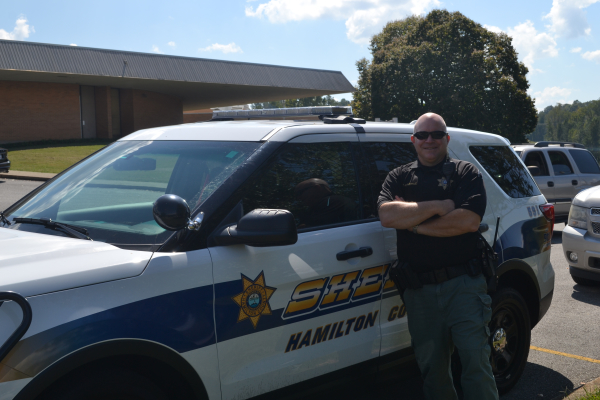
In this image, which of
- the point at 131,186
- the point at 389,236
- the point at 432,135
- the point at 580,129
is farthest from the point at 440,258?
the point at 580,129

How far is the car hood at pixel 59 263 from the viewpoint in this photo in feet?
6.78

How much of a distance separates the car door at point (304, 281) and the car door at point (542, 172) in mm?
9870

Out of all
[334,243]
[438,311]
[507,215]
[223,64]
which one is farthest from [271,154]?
[223,64]

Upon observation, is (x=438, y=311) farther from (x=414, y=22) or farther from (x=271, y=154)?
(x=414, y=22)

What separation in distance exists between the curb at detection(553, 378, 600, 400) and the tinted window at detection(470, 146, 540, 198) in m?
1.44

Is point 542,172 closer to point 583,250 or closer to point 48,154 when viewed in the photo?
point 583,250

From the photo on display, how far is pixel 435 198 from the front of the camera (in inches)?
126

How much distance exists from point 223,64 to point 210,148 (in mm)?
34343

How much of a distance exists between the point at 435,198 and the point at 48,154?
1205 inches

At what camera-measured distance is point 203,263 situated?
2463mm

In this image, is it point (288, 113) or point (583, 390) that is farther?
point (583, 390)

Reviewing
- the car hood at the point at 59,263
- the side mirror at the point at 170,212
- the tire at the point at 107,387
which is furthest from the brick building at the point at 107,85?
the tire at the point at 107,387

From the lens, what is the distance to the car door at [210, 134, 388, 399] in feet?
8.36

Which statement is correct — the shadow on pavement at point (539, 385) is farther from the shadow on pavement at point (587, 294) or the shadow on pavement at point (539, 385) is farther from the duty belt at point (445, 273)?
the shadow on pavement at point (587, 294)
